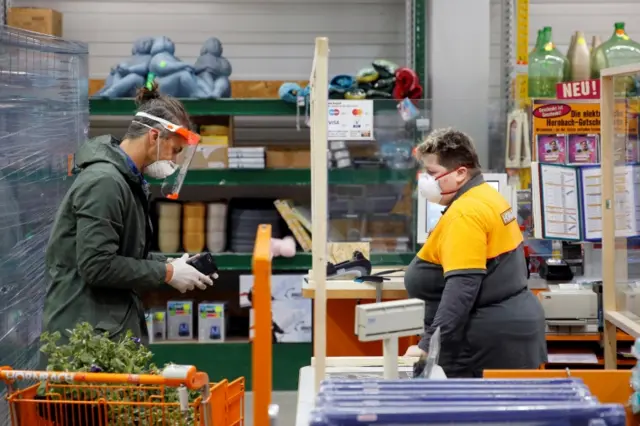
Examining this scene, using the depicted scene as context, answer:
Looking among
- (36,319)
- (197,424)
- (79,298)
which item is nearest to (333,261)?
(36,319)

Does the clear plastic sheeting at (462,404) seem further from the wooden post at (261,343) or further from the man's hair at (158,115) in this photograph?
the man's hair at (158,115)

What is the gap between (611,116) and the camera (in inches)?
151

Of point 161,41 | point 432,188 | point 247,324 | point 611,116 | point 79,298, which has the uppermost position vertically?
point 161,41

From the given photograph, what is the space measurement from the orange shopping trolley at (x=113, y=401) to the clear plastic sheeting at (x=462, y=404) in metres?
0.44

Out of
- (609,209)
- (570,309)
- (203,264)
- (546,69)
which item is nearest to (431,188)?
(203,264)

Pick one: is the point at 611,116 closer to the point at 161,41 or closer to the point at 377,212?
the point at 377,212

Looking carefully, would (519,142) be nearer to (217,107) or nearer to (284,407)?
(217,107)

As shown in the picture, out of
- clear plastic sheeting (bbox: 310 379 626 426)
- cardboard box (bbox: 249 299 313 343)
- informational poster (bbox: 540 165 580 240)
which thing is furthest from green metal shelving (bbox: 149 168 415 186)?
clear plastic sheeting (bbox: 310 379 626 426)

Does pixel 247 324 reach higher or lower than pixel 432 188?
lower

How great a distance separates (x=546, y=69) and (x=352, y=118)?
130cm

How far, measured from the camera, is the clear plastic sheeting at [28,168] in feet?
12.9

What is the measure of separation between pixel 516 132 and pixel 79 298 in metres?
3.25

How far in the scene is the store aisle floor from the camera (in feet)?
17.2

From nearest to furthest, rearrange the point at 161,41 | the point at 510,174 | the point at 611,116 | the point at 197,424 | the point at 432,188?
the point at 197,424
the point at 432,188
the point at 611,116
the point at 510,174
the point at 161,41
